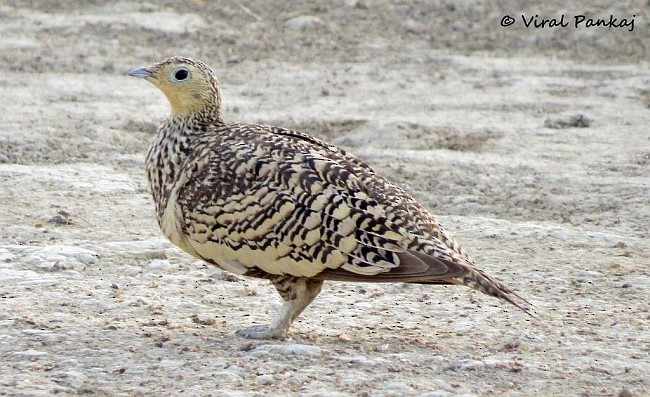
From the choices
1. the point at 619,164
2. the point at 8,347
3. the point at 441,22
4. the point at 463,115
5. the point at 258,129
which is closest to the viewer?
the point at 8,347

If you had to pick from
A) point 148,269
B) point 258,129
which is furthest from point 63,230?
point 258,129

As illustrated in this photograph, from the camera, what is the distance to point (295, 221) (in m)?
5.12

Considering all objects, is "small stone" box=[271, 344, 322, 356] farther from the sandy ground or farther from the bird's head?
the bird's head

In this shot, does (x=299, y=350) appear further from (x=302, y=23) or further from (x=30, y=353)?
(x=302, y=23)

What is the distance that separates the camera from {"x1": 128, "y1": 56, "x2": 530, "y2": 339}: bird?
199 inches

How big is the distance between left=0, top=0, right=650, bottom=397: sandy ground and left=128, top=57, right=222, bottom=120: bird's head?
2.99 ft

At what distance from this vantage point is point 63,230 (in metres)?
6.91

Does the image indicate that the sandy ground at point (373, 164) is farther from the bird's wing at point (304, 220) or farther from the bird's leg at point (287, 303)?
the bird's wing at point (304, 220)

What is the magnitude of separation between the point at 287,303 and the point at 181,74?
51.9 inches

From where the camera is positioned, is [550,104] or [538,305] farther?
[550,104]

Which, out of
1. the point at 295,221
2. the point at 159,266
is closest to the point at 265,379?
the point at 295,221

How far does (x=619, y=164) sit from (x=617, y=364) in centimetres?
363

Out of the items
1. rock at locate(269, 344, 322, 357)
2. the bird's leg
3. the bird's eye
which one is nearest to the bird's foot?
the bird's leg

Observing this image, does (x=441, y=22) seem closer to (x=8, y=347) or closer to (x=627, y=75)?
(x=627, y=75)
